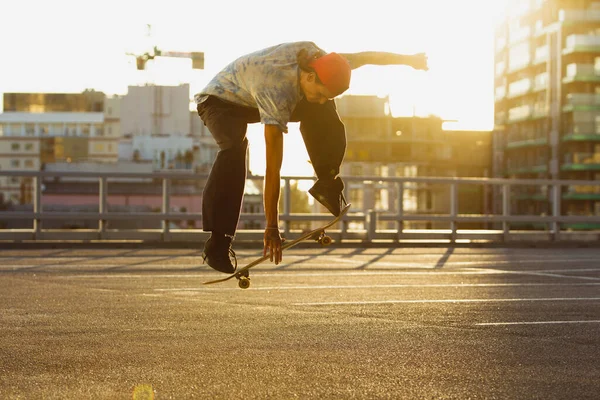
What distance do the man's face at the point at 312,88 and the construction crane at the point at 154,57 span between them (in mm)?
146291

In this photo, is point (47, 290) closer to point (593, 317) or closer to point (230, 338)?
point (230, 338)

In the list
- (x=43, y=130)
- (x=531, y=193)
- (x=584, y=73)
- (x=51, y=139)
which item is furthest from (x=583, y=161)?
(x=43, y=130)

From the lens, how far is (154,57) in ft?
537

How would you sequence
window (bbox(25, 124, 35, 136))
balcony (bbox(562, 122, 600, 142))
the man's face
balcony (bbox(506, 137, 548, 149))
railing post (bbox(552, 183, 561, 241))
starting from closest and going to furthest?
the man's face → railing post (bbox(552, 183, 561, 241)) → balcony (bbox(562, 122, 600, 142)) → balcony (bbox(506, 137, 548, 149)) → window (bbox(25, 124, 35, 136))

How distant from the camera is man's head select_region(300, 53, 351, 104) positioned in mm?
5012

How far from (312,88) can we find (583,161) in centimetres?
7492

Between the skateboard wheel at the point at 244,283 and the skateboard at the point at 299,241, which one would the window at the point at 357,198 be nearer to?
the skateboard at the point at 299,241

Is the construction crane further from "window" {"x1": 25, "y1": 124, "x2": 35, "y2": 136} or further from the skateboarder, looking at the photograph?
the skateboarder

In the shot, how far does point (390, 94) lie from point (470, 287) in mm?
115664

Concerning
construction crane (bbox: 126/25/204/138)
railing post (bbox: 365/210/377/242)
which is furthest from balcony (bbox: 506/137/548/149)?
construction crane (bbox: 126/25/204/138)

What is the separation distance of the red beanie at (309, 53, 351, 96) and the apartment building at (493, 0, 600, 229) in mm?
68900

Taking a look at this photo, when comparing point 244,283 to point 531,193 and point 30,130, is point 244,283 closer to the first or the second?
point 531,193

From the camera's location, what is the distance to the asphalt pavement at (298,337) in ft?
12.7

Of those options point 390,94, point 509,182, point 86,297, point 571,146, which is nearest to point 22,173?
point 509,182
